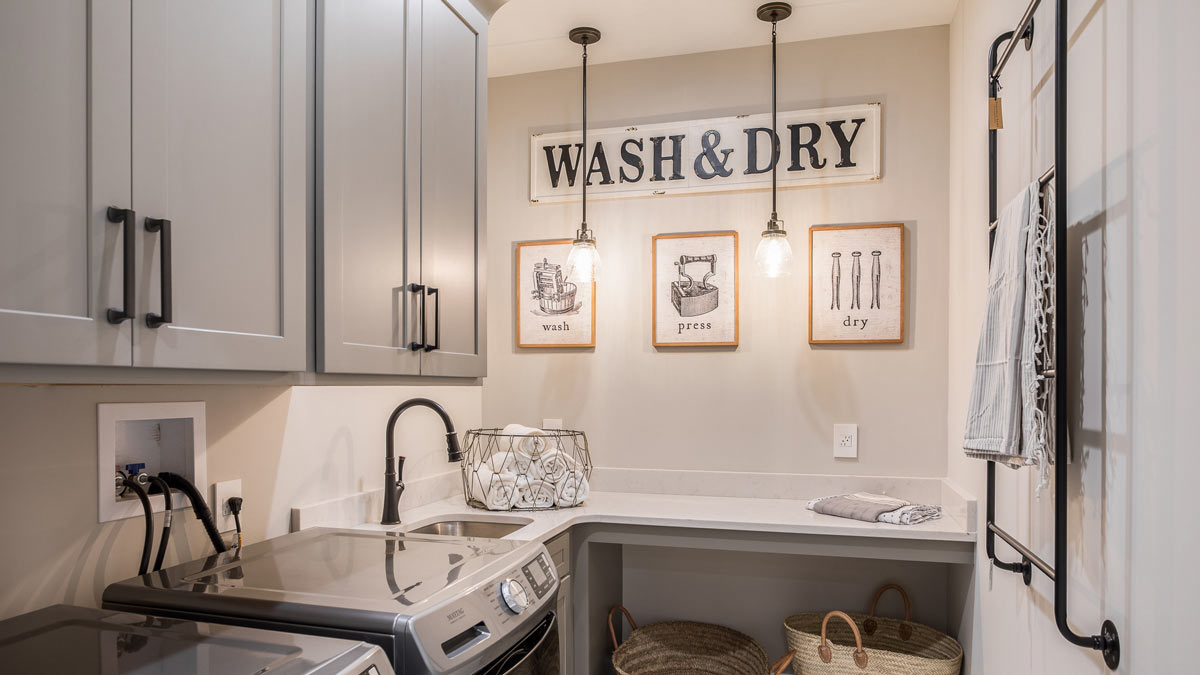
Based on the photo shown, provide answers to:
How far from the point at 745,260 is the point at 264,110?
183 centimetres

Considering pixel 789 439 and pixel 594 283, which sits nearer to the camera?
pixel 789 439

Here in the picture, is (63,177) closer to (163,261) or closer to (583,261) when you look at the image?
(163,261)

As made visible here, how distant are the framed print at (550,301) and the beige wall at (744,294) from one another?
0.04 m

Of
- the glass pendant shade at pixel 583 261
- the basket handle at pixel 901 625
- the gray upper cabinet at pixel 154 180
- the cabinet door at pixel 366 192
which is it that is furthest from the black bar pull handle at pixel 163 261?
the basket handle at pixel 901 625

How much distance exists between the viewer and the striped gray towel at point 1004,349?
1.35 m

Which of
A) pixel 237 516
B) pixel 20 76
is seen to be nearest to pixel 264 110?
pixel 20 76

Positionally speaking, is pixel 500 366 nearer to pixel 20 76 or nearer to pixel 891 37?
pixel 891 37

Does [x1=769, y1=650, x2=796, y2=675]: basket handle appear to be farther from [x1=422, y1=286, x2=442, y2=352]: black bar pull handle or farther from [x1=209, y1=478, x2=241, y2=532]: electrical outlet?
[x1=209, y1=478, x2=241, y2=532]: electrical outlet

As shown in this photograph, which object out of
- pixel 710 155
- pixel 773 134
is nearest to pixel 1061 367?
pixel 773 134

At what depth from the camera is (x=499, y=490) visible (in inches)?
91.7

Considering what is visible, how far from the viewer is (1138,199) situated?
3.58 ft

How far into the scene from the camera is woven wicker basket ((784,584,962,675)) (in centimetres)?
215

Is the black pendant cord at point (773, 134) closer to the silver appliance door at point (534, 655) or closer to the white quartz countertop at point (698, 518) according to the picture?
the white quartz countertop at point (698, 518)

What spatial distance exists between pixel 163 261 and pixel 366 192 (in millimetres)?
507
